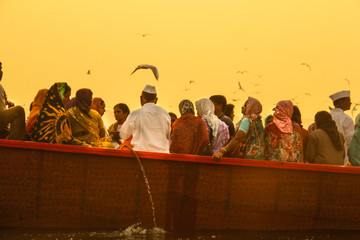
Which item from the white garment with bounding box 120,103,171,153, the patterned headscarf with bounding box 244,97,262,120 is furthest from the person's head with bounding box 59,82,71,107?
the patterned headscarf with bounding box 244,97,262,120

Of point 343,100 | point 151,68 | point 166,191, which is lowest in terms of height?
point 166,191

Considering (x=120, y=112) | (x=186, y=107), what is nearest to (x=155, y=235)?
(x=186, y=107)

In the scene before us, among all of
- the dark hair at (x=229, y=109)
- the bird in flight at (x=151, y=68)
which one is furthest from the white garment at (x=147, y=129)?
the dark hair at (x=229, y=109)

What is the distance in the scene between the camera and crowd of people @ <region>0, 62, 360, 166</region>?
481 cm

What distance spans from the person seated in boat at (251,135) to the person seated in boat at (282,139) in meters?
0.14

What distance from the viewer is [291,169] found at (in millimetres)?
5379

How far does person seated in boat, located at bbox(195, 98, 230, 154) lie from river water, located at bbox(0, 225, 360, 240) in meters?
1.31

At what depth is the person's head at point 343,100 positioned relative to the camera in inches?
264

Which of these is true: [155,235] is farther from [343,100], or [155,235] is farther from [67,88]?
[343,100]

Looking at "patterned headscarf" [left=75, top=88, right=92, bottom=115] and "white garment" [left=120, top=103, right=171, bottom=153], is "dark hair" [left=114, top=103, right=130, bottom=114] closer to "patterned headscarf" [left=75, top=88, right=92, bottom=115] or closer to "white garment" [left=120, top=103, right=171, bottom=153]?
"patterned headscarf" [left=75, top=88, right=92, bottom=115]

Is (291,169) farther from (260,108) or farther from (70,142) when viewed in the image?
(70,142)

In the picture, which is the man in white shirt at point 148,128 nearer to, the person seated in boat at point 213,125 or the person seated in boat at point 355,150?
the person seated in boat at point 213,125

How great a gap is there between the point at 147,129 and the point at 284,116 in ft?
5.87

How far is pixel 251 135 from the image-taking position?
5.41m
